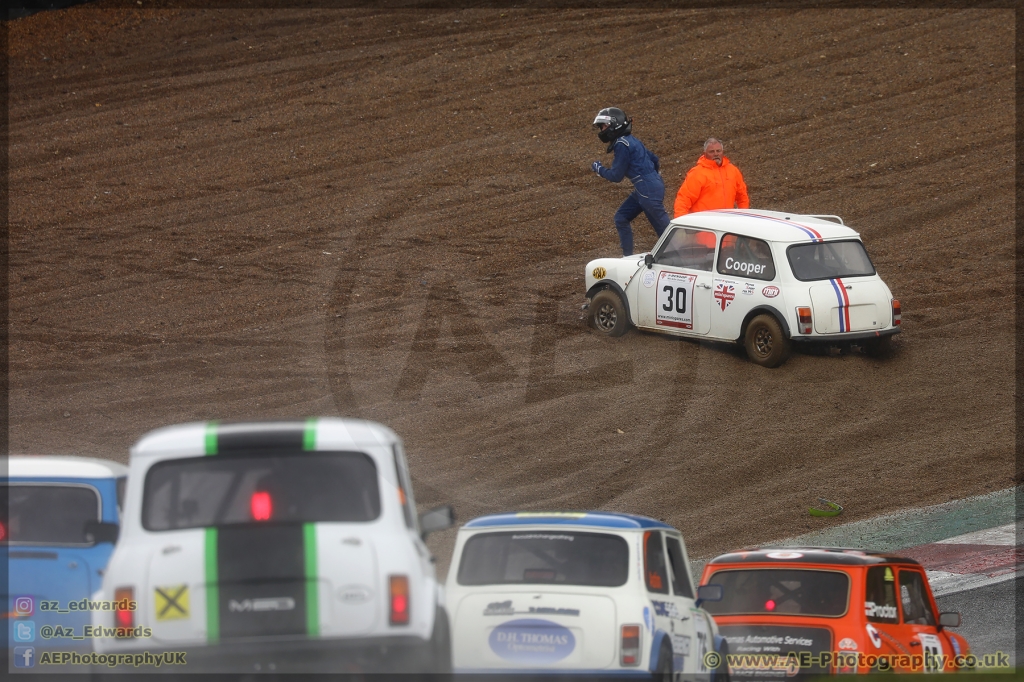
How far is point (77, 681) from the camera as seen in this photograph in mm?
7320

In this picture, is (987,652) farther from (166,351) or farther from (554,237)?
(554,237)

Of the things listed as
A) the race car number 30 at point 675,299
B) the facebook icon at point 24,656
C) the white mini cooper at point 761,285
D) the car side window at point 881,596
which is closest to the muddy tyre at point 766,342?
the white mini cooper at point 761,285

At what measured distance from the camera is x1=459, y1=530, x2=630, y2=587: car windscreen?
8.29 metres

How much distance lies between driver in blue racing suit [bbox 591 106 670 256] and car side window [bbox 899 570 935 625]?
903cm

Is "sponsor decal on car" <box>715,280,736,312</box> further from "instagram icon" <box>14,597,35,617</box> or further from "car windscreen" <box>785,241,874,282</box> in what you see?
"instagram icon" <box>14,597,35,617</box>

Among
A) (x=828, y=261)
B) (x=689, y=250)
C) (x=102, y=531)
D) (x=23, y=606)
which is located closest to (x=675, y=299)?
(x=689, y=250)

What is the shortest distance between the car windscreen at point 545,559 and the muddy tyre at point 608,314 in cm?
886

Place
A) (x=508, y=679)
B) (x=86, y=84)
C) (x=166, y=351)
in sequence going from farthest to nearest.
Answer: (x=86, y=84) < (x=166, y=351) < (x=508, y=679)

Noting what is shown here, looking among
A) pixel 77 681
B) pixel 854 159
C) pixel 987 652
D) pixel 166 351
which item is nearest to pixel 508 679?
pixel 77 681

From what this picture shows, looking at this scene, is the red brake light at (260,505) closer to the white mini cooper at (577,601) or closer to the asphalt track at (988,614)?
the white mini cooper at (577,601)

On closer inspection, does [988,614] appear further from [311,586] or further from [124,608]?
[124,608]

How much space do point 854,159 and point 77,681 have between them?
67.8ft

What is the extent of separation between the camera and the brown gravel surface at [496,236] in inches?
593

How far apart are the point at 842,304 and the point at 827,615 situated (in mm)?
7336
